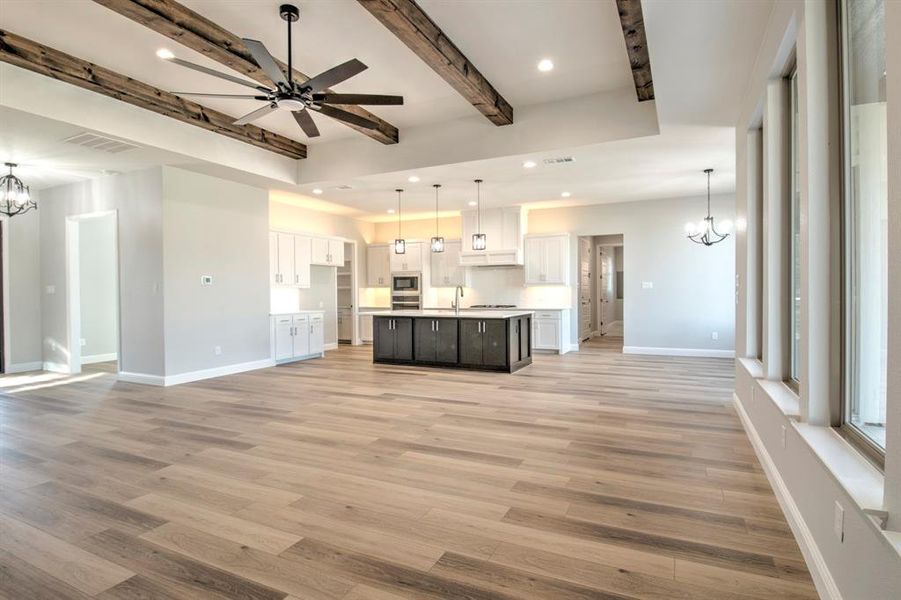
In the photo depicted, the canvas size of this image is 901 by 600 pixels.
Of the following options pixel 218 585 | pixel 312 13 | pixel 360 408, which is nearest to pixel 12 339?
pixel 360 408

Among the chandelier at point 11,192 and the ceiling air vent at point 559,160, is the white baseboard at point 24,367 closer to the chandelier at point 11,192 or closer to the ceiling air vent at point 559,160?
the chandelier at point 11,192

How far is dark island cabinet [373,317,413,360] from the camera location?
24.7 feet

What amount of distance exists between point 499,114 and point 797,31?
3.20m

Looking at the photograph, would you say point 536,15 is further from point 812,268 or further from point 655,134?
point 812,268

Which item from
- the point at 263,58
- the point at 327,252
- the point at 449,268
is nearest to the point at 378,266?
the point at 327,252

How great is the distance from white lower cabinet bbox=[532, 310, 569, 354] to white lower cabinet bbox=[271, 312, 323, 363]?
4036 mm

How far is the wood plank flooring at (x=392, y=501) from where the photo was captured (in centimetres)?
197

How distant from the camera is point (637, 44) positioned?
378cm

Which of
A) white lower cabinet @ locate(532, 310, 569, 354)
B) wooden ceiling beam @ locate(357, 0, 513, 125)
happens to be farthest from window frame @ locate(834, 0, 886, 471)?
white lower cabinet @ locate(532, 310, 569, 354)

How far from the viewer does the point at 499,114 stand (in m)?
5.23

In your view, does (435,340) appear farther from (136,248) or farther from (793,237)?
(793,237)

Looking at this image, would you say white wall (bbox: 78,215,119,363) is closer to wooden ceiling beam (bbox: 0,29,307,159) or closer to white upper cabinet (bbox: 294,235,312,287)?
white upper cabinet (bbox: 294,235,312,287)

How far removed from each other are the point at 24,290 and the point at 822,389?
1006 centimetres

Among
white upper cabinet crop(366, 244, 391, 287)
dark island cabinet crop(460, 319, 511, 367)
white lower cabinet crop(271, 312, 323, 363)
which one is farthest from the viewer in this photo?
white upper cabinet crop(366, 244, 391, 287)
